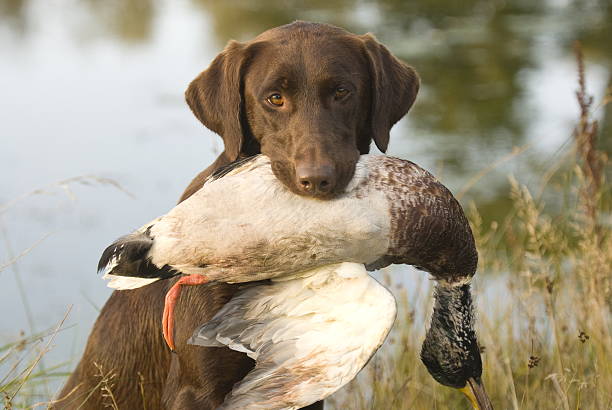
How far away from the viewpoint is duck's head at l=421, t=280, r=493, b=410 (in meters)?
3.06

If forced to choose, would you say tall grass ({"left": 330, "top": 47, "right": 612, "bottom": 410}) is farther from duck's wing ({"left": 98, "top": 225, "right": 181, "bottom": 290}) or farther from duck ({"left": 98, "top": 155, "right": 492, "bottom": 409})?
duck's wing ({"left": 98, "top": 225, "right": 181, "bottom": 290})

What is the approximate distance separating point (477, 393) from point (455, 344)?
0.81 ft

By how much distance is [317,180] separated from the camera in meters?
2.57

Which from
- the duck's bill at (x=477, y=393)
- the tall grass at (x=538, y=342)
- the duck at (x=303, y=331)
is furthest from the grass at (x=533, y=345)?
the duck at (x=303, y=331)

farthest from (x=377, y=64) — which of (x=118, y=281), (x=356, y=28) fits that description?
(x=356, y=28)

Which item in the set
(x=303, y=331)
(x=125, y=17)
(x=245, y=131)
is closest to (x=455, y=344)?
(x=303, y=331)

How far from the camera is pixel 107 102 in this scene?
966 centimetres

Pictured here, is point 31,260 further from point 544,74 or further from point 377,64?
point 544,74

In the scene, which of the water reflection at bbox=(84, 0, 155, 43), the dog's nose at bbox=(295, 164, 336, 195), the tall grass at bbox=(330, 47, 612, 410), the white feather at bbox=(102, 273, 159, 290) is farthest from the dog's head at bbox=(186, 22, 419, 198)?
the water reflection at bbox=(84, 0, 155, 43)

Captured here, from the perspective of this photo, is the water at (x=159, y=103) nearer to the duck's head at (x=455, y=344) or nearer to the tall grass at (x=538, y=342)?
the tall grass at (x=538, y=342)

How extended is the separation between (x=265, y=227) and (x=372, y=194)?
0.32m

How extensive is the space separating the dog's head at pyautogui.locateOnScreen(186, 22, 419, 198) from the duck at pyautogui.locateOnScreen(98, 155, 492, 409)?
20cm

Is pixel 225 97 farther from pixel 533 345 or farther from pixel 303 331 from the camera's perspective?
pixel 533 345

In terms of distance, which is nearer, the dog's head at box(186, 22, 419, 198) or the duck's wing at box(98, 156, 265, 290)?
the duck's wing at box(98, 156, 265, 290)
